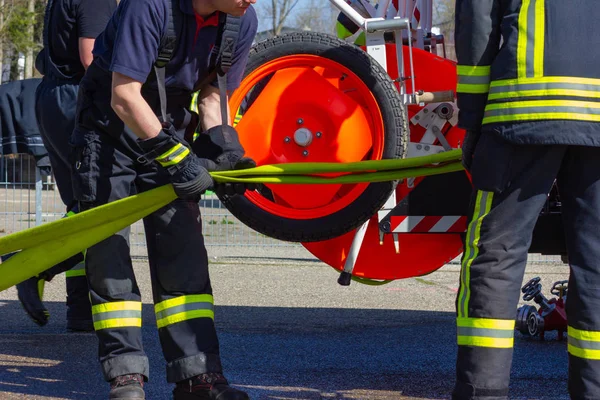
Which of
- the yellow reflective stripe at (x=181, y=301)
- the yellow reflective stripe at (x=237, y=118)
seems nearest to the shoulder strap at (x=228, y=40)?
the yellow reflective stripe at (x=237, y=118)

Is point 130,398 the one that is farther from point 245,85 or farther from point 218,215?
point 218,215

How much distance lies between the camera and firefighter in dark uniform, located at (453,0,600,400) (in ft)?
9.16

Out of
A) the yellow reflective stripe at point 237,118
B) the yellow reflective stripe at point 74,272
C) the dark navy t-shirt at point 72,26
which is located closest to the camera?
the yellow reflective stripe at point 237,118

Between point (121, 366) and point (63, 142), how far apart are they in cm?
148

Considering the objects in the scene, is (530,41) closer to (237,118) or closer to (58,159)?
(237,118)

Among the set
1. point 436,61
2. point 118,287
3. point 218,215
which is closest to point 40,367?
point 118,287

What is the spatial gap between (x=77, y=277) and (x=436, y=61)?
2.29m

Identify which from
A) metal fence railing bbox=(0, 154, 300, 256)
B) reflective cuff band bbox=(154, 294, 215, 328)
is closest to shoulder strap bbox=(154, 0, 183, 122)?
reflective cuff band bbox=(154, 294, 215, 328)

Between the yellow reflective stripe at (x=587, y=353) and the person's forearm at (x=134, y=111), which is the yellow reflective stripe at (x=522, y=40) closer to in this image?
the yellow reflective stripe at (x=587, y=353)

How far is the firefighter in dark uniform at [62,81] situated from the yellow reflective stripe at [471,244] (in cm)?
217

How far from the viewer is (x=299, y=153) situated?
12.8 ft

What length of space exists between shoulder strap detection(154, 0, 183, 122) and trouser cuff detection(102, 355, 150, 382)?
0.98m

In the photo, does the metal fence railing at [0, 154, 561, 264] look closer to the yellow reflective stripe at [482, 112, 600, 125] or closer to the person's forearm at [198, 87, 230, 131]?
the person's forearm at [198, 87, 230, 131]

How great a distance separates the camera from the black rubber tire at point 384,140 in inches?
149
